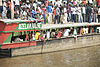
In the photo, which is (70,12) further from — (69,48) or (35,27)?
(35,27)

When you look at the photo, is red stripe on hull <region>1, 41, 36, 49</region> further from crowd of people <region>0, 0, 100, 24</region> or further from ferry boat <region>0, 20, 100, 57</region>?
crowd of people <region>0, 0, 100, 24</region>

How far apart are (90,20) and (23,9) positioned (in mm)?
5867

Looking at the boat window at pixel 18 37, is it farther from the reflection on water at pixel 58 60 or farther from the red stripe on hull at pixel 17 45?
the reflection on water at pixel 58 60

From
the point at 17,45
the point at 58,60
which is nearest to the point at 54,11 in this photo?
the point at 58,60

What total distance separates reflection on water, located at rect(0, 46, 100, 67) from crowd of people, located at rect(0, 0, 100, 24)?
2.75 metres

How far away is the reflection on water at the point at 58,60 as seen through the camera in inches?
576

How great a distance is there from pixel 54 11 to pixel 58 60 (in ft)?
17.0

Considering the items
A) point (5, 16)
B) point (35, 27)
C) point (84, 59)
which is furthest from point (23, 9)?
point (84, 59)

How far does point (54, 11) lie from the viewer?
19.6 metres

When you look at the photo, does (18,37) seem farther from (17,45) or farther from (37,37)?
(37,37)

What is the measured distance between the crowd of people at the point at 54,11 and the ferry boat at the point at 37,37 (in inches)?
48.3

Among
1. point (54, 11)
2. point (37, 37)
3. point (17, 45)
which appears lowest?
point (17, 45)

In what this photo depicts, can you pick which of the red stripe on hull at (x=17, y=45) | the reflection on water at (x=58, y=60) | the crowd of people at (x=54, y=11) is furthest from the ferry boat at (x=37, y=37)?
the crowd of people at (x=54, y=11)

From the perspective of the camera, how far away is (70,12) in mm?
20172
